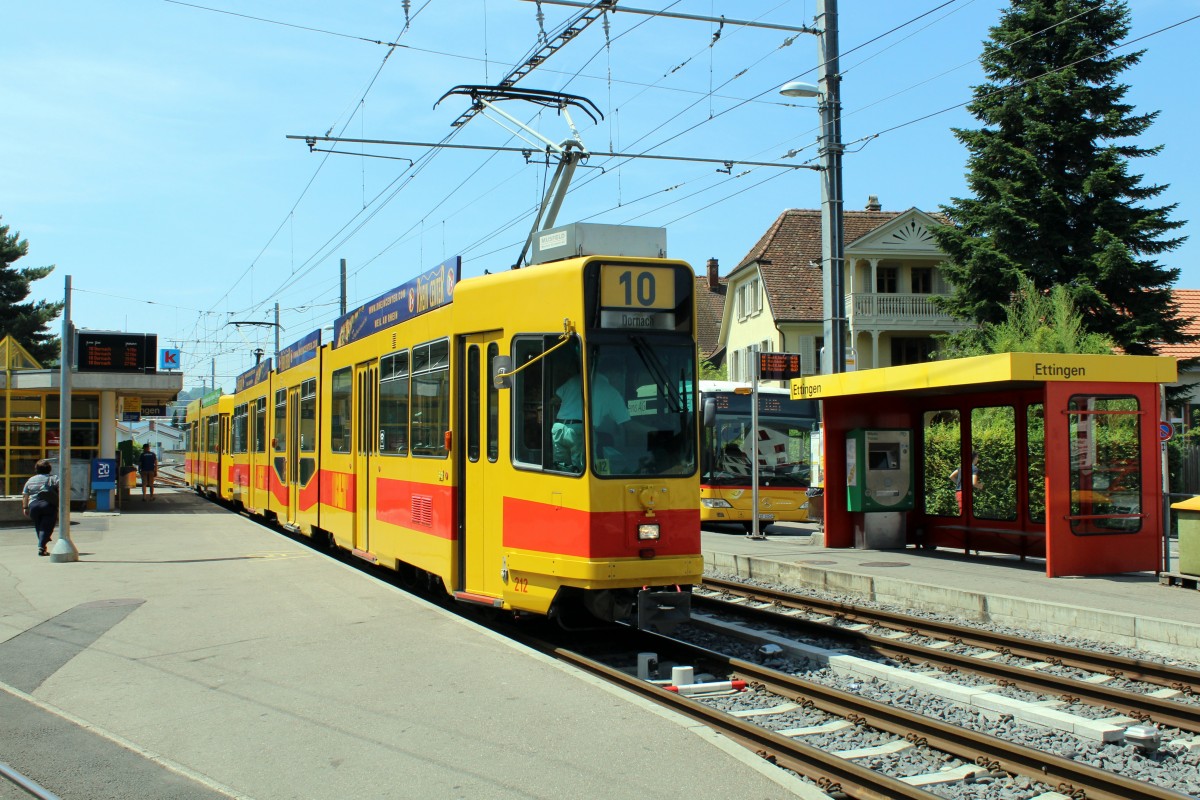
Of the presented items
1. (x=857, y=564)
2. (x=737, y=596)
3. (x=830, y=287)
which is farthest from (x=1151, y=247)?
(x=737, y=596)

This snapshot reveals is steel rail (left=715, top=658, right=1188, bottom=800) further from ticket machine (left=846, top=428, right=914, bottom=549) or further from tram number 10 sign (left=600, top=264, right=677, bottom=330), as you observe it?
ticket machine (left=846, top=428, right=914, bottom=549)

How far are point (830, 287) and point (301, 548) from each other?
31.5ft

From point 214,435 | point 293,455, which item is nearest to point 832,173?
point 293,455

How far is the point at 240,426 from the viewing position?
25.8 meters

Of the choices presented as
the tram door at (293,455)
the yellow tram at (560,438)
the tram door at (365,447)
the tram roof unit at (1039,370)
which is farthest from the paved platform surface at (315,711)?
the tram roof unit at (1039,370)

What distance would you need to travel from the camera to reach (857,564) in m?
15.3

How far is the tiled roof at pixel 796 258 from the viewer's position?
42812 mm

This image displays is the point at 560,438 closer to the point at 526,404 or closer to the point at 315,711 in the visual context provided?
the point at 526,404

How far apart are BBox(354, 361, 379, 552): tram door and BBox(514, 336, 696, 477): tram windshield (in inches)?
182

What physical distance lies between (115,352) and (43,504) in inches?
413

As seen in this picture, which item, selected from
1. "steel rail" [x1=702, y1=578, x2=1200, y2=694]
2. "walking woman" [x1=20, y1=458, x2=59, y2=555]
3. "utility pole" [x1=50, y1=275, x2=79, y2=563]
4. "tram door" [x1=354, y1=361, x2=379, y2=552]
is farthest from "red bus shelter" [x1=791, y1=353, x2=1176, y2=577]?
"walking woman" [x1=20, y1=458, x2=59, y2=555]

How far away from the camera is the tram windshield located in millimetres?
8617

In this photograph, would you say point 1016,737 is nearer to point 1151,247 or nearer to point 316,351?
point 316,351

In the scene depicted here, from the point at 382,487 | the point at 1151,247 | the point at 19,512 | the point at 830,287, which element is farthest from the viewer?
the point at 1151,247
